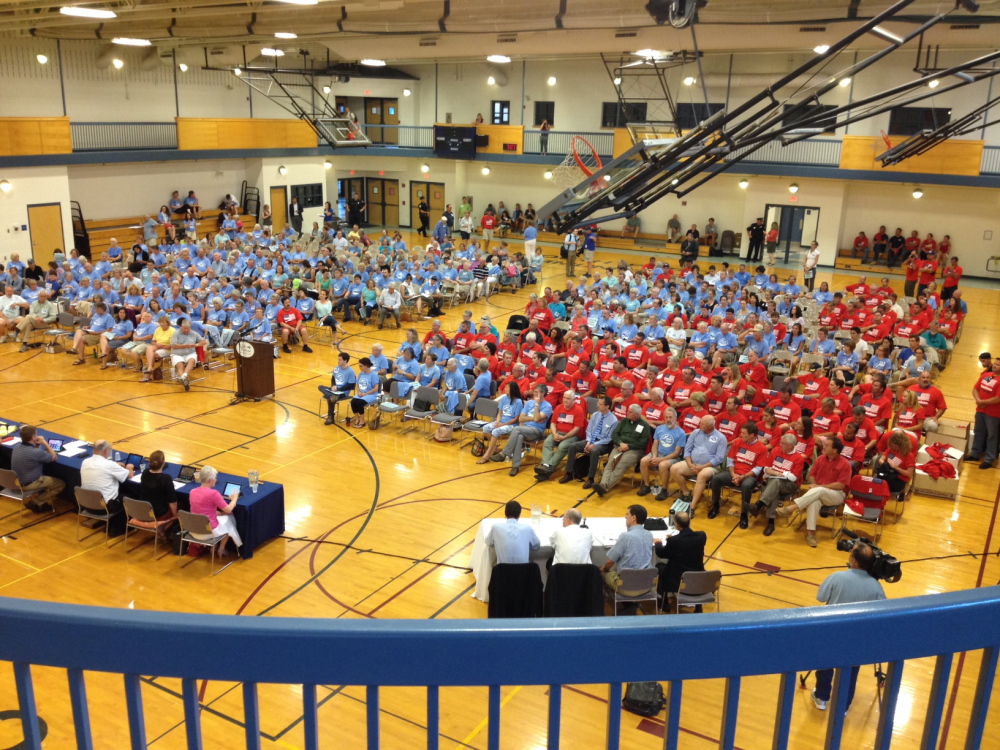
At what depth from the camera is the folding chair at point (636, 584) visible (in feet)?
25.6

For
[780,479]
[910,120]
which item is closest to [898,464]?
[780,479]

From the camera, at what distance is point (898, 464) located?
424 inches

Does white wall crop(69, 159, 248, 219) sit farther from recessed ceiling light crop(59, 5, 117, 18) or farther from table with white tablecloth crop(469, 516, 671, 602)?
table with white tablecloth crop(469, 516, 671, 602)

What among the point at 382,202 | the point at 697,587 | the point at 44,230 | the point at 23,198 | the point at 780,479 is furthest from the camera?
the point at 382,202

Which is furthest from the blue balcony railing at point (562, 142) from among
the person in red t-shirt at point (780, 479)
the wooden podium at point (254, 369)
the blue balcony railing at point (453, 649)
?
the blue balcony railing at point (453, 649)

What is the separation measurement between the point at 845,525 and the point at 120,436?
10650 millimetres

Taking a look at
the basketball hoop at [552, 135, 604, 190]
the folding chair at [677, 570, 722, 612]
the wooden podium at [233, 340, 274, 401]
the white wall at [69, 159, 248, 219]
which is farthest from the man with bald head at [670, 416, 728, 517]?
the white wall at [69, 159, 248, 219]

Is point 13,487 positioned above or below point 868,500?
below

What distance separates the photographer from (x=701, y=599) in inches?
309

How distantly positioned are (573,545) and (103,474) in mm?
5652

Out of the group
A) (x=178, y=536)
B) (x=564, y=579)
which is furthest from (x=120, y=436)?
(x=564, y=579)

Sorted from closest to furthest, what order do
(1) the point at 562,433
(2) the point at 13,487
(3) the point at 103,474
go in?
(3) the point at 103,474 → (2) the point at 13,487 → (1) the point at 562,433

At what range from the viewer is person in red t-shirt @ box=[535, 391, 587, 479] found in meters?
11.9

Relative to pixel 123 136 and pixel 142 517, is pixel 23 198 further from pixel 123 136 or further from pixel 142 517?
pixel 142 517
